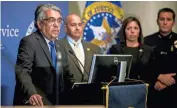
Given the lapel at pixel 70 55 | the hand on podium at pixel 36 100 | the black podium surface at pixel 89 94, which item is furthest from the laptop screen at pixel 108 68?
the hand on podium at pixel 36 100

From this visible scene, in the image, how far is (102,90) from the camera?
238 centimetres

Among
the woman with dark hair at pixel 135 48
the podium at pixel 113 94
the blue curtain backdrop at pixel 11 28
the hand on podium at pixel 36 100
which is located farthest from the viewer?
the woman with dark hair at pixel 135 48

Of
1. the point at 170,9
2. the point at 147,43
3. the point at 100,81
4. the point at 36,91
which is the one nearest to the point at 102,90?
the point at 100,81

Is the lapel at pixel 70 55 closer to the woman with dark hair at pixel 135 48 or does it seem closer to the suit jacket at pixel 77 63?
the suit jacket at pixel 77 63

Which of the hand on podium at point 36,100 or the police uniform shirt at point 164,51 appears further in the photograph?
the police uniform shirt at point 164,51

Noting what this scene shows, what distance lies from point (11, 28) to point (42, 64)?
50cm

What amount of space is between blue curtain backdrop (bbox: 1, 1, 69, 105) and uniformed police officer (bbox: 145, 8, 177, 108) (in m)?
1.03

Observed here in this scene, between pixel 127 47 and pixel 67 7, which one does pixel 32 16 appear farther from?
pixel 127 47

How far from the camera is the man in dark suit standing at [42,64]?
115 inches

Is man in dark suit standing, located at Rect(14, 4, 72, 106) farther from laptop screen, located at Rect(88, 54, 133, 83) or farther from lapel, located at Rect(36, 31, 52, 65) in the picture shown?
laptop screen, located at Rect(88, 54, 133, 83)

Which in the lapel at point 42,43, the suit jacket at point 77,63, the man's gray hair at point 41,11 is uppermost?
the man's gray hair at point 41,11

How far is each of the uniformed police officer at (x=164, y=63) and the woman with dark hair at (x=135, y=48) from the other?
3.1 inches

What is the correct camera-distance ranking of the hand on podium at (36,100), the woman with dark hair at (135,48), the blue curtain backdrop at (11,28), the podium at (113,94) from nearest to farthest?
the podium at (113,94), the hand on podium at (36,100), the blue curtain backdrop at (11,28), the woman with dark hair at (135,48)

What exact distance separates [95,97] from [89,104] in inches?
4.3
